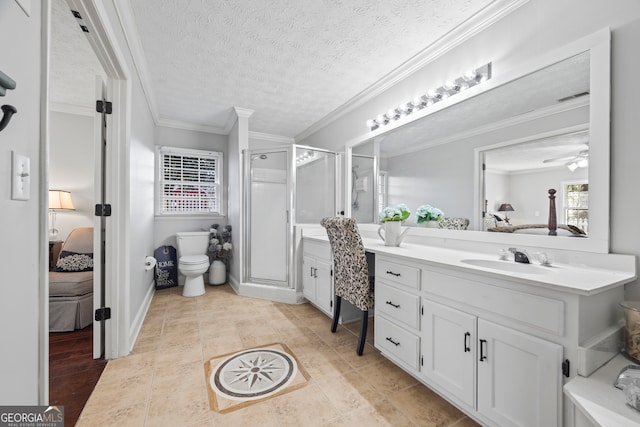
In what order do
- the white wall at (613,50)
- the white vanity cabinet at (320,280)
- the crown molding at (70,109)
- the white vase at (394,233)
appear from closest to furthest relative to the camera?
the white wall at (613,50), the white vase at (394,233), the white vanity cabinet at (320,280), the crown molding at (70,109)

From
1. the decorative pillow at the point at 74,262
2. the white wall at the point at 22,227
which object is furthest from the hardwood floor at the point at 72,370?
the white wall at the point at 22,227

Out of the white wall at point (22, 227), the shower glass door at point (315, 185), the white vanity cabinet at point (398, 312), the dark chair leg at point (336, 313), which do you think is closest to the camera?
the white wall at point (22, 227)

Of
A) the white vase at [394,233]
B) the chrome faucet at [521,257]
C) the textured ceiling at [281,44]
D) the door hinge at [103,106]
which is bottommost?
the chrome faucet at [521,257]

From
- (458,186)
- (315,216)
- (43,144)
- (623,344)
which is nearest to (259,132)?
(315,216)

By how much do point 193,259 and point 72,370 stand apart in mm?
1697

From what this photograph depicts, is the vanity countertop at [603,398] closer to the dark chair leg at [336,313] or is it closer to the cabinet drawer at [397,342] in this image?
the cabinet drawer at [397,342]

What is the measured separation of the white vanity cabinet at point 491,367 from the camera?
105 centimetres

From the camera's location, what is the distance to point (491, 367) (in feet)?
4.00

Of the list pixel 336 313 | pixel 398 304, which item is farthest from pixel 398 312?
pixel 336 313

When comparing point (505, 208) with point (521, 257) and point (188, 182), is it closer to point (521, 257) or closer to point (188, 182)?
point (521, 257)

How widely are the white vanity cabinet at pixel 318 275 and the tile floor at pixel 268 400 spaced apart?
22cm

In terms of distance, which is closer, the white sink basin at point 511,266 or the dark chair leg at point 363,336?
the white sink basin at point 511,266

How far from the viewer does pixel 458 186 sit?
6.73 ft

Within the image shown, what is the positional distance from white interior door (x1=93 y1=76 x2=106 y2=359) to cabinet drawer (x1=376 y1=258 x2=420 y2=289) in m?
2.00
